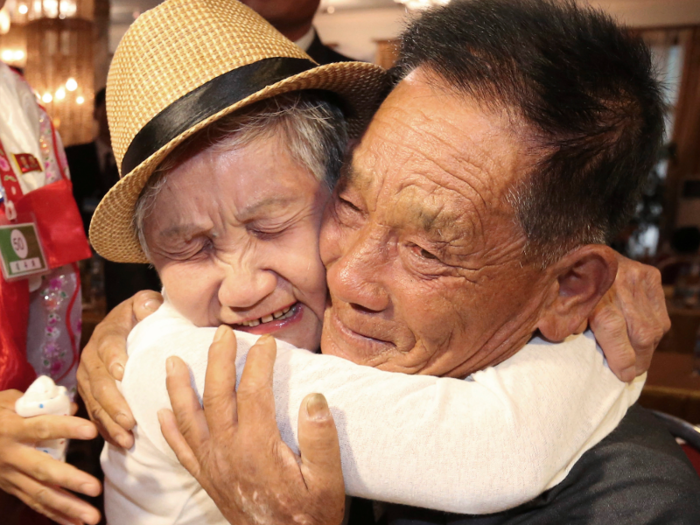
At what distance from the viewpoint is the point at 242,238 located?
135 cm

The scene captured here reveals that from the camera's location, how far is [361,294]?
117 centimetres

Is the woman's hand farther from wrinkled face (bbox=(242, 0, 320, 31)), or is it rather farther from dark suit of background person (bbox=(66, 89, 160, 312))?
wrinkled face (bbox=(242, 0, 320, 31))

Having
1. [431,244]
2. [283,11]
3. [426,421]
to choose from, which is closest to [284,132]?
[431,244]

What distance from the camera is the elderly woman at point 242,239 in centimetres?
109

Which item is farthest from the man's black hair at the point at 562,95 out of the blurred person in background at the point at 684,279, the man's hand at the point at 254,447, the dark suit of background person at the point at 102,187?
the blurred person in background at the point at 684,279

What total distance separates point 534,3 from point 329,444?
935mm

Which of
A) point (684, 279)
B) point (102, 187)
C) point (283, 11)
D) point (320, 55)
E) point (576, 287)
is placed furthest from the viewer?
point (684, 279)

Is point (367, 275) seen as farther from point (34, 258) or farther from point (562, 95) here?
point (34, 258)

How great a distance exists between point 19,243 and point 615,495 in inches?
68.5

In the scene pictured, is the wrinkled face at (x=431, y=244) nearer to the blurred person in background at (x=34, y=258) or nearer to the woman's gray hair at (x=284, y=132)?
the woman's gray hair at (x=284, y=132)

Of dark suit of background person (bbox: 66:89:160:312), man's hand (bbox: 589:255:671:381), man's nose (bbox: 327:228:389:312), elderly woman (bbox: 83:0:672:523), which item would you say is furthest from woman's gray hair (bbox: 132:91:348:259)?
dark suit of background person (bbox: 66:89:160:312)

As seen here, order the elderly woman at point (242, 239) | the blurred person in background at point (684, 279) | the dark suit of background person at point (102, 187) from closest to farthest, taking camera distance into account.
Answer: the elderly woman at point (242, 239) < the dark suit of background person at point (102, 187) < the blurred person in background at point (684, 279)

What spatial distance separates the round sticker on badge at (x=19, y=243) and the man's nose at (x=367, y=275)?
1153mm

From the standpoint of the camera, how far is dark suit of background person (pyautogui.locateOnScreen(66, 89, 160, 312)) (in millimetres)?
2703
